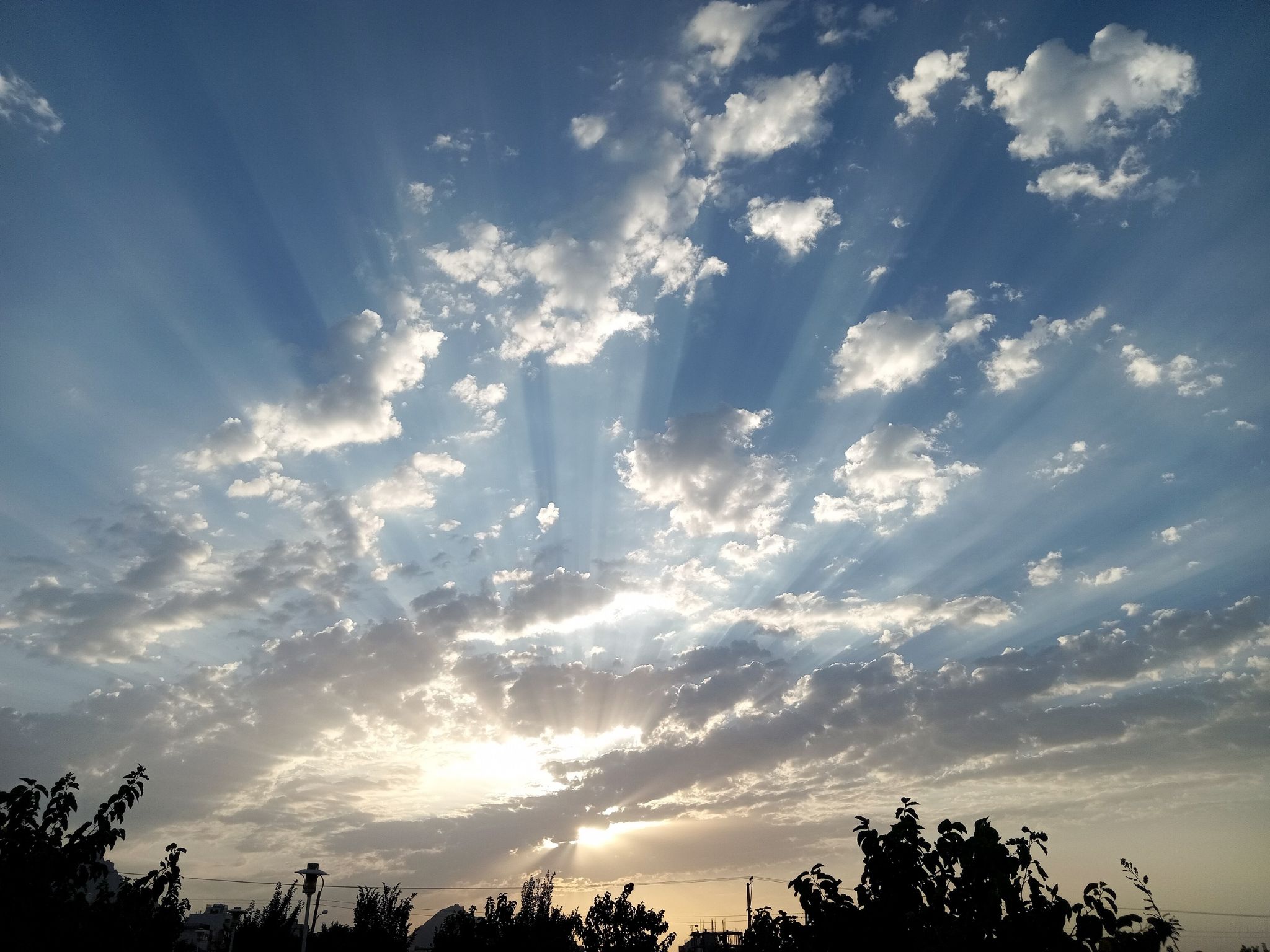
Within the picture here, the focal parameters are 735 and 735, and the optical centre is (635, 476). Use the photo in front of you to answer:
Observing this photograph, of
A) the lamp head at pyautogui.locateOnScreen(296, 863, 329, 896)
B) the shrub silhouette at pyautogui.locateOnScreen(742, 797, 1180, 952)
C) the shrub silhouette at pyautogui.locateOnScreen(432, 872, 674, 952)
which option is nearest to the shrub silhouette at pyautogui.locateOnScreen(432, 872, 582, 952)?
the shrub silhouette at pyautogui.locateOnScreen(432, 872, 674, 952)

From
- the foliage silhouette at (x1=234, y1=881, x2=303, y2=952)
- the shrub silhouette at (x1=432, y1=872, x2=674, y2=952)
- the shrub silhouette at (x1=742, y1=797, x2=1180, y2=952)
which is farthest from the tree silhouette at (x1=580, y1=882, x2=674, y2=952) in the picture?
the shrub silhouette at (x1=742, y1=797, x2=1180, y2=952)

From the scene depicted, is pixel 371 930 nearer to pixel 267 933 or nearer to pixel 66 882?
pixel 267 933


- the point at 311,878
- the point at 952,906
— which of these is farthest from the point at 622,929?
the point at 952,906

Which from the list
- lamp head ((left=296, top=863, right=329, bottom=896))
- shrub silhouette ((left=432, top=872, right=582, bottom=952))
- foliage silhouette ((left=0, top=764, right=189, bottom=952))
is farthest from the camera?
shrub silhouette ((left=432, top=872, right=582, bottom=952))

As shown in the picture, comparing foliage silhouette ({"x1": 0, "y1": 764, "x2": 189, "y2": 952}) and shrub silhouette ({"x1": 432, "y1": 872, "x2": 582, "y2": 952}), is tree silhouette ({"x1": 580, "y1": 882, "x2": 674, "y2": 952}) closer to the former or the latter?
shrub silhouette ({"x1": 432, "y1": 872, "x2": 582, "y2": 952})

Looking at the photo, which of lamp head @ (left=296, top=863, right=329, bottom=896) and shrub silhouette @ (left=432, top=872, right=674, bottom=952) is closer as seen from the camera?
lamp head @ (left=296, top=863, right=329, bottom=896)

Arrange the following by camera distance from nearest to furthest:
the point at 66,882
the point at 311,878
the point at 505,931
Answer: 1. the point at 66,882
2. the point at 311,878
3. the point at 505,931

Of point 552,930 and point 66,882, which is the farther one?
point 552,930

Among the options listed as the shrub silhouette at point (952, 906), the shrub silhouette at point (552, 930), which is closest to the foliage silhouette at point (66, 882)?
the shrub silhouette at point (952, 906)

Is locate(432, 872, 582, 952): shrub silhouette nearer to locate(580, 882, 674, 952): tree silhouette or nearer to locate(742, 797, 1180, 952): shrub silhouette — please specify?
locate(580, 882, 674, 952): tree silhouette

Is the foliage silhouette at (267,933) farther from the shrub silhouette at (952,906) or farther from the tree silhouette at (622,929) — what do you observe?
the shrub silhouette at (952,906)

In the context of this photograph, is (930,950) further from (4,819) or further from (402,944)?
(402,944)

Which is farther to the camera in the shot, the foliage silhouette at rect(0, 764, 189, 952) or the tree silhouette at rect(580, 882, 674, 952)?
the tree silhouette at rect(580, 882, 674, 952)

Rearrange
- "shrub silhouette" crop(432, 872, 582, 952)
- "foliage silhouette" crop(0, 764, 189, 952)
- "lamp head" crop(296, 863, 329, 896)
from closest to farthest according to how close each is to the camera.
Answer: "foliage silhouette" crop(0, 764, 189, 952)
"lamp head" crop(296, 863, 329, 896)
"shrub silhouette" crop(432, 872, 582, 952)
